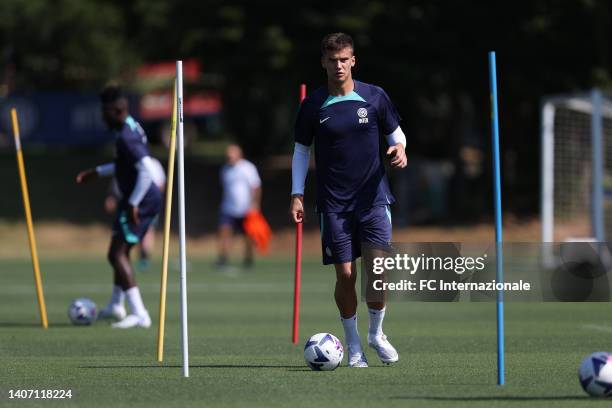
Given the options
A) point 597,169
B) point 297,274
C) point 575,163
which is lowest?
point 297,274

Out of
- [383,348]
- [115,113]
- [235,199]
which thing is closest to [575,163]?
[235,199]

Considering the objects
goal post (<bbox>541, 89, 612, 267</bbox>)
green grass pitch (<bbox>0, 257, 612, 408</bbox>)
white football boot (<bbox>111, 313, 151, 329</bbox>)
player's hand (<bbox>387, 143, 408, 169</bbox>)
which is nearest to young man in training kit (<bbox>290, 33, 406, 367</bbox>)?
player's hand (<bbox>387, 143, 408, 169</bbox>)

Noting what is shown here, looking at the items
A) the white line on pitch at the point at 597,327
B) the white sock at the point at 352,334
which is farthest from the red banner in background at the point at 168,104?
the white sock at the point at 352,334

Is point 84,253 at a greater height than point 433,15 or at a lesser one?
lesser

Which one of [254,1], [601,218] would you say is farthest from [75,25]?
[601,218]

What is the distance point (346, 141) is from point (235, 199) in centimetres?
1681

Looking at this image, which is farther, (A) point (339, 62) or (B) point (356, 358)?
(B) point (356, 358)

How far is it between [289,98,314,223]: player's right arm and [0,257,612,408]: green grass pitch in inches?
49.9

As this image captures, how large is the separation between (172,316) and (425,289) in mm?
8574

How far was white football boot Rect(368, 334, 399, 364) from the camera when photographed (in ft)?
34.4

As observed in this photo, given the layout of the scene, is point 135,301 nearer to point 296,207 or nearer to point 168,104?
point 296,207

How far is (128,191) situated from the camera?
14531 millimetres

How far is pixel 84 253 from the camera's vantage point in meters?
34.9

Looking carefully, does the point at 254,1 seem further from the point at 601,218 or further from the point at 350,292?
the point at 350,292
